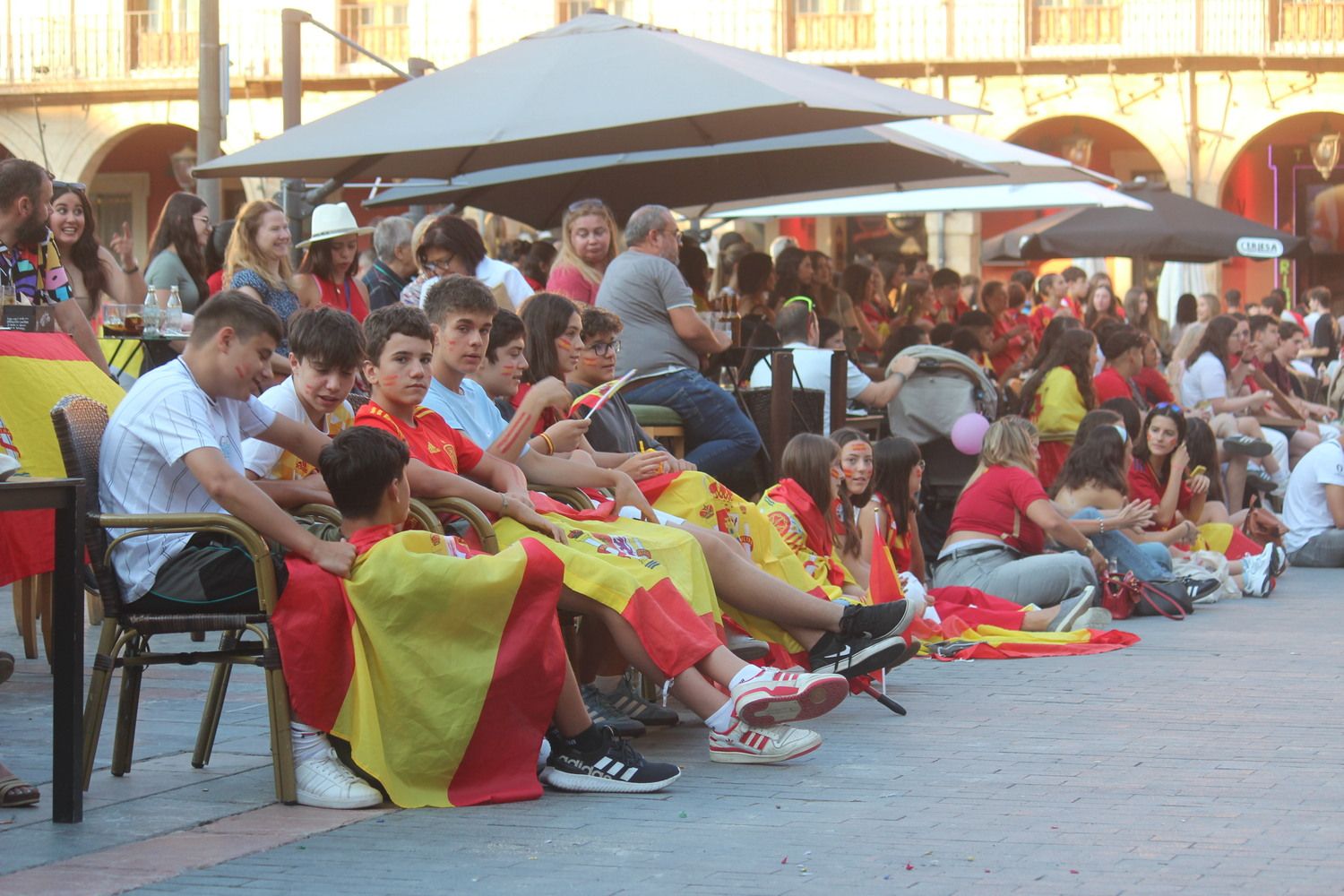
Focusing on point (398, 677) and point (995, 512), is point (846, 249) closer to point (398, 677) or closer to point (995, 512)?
point (995, 512)

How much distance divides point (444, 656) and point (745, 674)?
2.96ft

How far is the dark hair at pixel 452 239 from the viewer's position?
8.85 meters

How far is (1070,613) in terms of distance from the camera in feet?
27.7

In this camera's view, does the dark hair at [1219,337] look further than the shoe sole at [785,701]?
Yes

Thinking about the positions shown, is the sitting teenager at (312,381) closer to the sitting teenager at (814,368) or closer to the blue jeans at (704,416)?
the blue jeans at (704,416)

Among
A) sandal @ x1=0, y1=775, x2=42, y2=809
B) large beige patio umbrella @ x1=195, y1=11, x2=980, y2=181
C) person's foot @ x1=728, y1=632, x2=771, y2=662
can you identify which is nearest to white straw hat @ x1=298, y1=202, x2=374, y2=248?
large beige patio umbrella @ x1=195, y1=11, x2=980, y2=181

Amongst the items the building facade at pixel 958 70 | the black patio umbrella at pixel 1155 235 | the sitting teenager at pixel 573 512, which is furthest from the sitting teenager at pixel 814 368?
the building facade at pixel 958 70

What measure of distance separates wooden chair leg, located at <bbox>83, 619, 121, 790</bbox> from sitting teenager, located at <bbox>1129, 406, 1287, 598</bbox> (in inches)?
256

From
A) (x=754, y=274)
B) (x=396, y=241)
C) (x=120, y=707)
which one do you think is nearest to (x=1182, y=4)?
(x=754, y=274)

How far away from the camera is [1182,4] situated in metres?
27.7

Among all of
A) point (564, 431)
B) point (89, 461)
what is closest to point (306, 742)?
point (89, 461)

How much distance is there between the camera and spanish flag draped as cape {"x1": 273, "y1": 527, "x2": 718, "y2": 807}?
190 inches

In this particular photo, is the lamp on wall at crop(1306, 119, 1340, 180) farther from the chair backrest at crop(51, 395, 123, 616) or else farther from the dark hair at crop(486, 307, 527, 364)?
the chair backrest at crop(51, 395, 123, 616)

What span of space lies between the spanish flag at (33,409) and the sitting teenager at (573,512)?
3.35 ft
